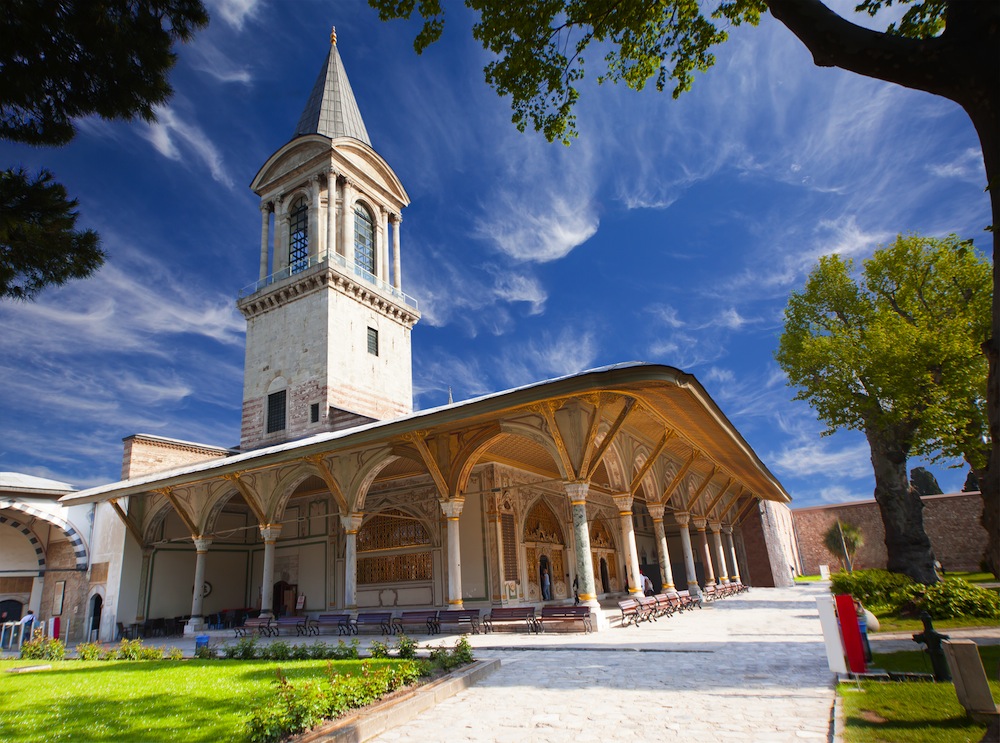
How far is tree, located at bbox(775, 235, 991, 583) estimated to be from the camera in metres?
15.8

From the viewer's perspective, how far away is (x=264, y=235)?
29359 mm

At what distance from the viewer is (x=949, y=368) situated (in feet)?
52.3

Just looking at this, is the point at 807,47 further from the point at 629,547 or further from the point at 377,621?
the point at 377,621

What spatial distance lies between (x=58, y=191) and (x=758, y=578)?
1284 inches

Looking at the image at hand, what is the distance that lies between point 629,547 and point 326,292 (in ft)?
55.8

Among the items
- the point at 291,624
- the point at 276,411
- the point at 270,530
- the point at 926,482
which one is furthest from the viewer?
the point at 926,482

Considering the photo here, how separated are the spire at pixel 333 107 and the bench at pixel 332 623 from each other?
21807 millimetres

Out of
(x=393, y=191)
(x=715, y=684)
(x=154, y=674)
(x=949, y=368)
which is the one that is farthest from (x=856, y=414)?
(x=393, y=191)

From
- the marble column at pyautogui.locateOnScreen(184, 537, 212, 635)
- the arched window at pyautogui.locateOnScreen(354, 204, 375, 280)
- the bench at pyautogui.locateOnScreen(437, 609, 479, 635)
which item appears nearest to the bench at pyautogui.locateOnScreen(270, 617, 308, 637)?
the bench at pyautogui.locateOnScreen(437, 609, 479, 635)

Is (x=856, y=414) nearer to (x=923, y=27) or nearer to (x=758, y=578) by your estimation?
(x=923, y=27)

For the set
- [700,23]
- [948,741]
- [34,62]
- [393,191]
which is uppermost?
[393,191]

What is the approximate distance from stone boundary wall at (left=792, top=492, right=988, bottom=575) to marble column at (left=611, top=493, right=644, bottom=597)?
879 inches

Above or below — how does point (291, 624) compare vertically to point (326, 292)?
below

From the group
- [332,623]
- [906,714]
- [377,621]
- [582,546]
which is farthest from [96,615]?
[906,714]
